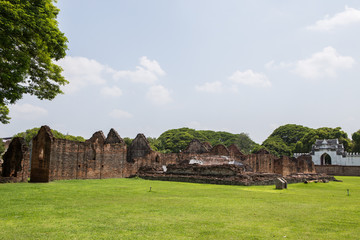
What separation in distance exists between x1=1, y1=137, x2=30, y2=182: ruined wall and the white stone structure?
5483cm

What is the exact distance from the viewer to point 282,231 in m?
5.50

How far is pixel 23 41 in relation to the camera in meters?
11.4

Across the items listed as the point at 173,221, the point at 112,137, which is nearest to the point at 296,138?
the point at 112,137

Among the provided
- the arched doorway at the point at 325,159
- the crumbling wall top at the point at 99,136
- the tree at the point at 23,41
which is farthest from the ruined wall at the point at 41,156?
the arched doorway at the point at 325,159

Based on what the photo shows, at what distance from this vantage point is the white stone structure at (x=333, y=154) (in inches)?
2153

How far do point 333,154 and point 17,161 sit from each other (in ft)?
184

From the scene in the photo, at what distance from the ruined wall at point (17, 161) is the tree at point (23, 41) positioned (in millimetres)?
5945

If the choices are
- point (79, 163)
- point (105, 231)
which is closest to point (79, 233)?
point (105, 231)

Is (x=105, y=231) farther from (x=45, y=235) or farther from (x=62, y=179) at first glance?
(x=62, y=179)

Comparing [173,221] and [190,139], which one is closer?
[173,221]

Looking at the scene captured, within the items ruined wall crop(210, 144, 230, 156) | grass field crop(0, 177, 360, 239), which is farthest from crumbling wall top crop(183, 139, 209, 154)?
grass field crop(0, 177, 360, 239)

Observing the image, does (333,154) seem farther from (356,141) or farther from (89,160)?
(89,160)

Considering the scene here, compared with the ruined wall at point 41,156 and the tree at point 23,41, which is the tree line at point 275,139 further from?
the tree at point 23,41

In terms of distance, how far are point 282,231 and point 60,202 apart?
21.6 feet
